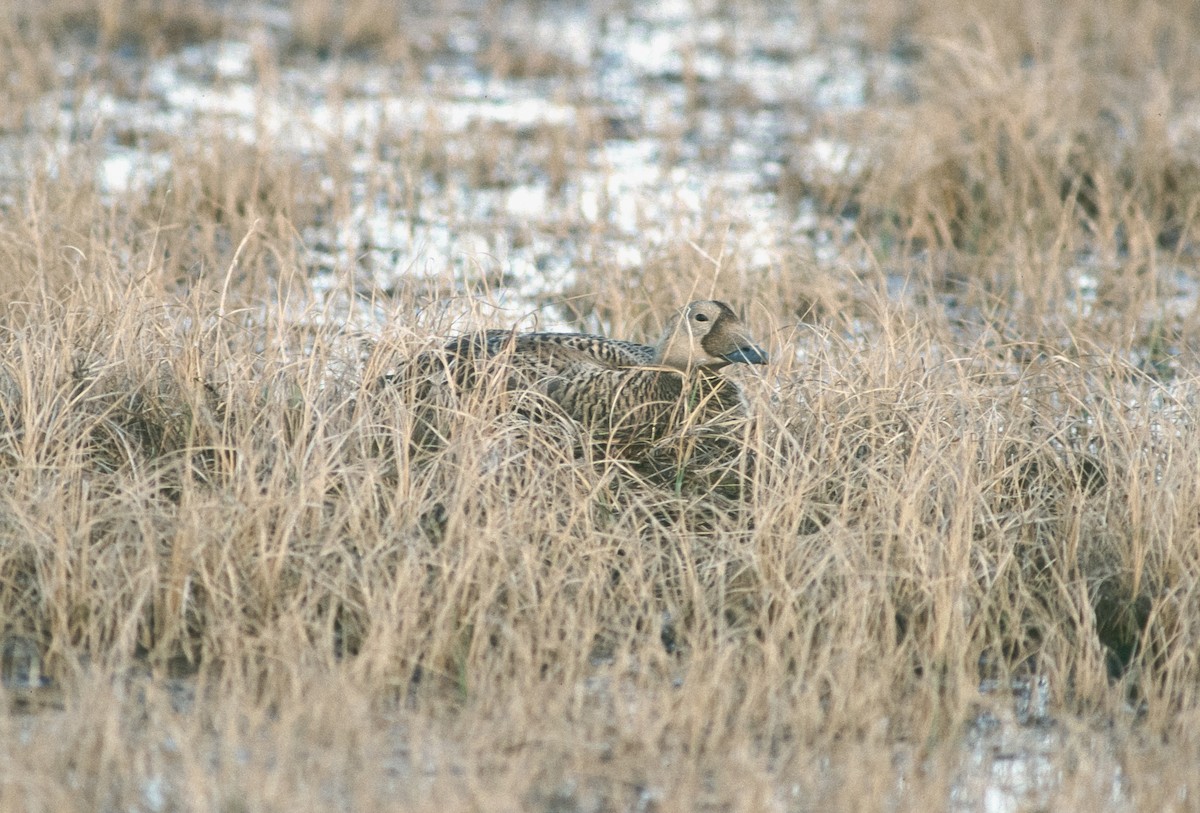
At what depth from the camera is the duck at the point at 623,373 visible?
4793 millimetres

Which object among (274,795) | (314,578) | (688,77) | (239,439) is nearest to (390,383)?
(239,439)

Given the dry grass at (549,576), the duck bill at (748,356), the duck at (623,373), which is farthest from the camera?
the duck bill at (748,356)

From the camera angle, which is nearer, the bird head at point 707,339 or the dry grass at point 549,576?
the dry grass at point 549,576

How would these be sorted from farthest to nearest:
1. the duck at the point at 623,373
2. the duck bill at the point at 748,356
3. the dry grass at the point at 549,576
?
the duck bill at the point at 748,356 < the duck at the point at 623,373 < the dry grass at the point at 549,576

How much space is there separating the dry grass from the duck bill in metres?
0.10

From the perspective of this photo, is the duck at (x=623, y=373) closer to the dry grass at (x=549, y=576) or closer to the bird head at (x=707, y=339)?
the bird head at (x=707, y=339)

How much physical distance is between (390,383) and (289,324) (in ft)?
2.14

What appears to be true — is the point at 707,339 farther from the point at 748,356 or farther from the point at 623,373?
the point at 623,373

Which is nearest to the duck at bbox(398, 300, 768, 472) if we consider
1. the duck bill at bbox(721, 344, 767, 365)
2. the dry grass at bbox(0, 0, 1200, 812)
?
the duck bill at bbox(721, 344, 767, 365)

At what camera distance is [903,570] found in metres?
4.14

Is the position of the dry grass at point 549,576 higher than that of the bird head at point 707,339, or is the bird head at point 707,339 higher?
the bird head at point 707,339

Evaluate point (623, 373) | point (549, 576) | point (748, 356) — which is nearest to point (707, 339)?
point (748, 356)

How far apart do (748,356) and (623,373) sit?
0.37 meters

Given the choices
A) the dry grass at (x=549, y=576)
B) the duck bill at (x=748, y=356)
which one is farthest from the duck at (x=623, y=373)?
the dry grass at (x=549, y=576)
